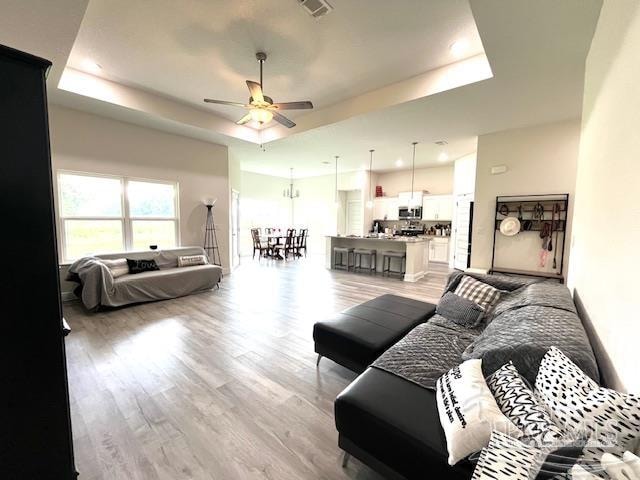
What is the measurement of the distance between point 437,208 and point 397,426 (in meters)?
8.01

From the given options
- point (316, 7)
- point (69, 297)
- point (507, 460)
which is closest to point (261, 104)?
point (316, 7)

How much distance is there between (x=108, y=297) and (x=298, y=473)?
12.2ft

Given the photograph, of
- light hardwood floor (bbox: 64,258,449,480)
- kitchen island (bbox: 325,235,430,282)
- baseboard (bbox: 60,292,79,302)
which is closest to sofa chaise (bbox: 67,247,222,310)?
light hardwood floor (bbox: 64,258,449,480)

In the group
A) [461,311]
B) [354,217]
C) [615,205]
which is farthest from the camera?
[354,217]

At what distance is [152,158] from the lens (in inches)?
203

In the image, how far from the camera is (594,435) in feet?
2.67

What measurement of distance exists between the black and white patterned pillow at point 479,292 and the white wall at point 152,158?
5.33 meters

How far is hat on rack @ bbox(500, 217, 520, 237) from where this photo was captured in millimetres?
4656

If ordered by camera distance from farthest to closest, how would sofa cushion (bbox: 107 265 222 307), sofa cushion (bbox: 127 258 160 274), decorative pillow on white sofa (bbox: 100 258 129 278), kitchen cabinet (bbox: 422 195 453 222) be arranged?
kitchen cabinet (bbox: 422 195 453 222)
sofa cushion (bbox: 127 258 160 274)
decorative pillow on white sofa (bbox: 100 258 129 278)
sofa cushion (bbox: 107 265 222 307)

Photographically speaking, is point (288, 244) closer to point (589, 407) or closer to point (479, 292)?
point (479, 292)

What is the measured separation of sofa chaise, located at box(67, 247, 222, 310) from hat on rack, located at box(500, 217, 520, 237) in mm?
5298

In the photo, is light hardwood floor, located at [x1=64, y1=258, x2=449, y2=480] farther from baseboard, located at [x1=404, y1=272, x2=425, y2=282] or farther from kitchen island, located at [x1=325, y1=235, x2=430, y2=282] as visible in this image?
kitchen island, located at [x1=325, y1=235, x2=430, y2=282]

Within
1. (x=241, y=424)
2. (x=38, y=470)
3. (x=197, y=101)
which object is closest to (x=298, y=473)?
(x=241, y=424)

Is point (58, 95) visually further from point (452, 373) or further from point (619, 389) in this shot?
point (619, 389)
